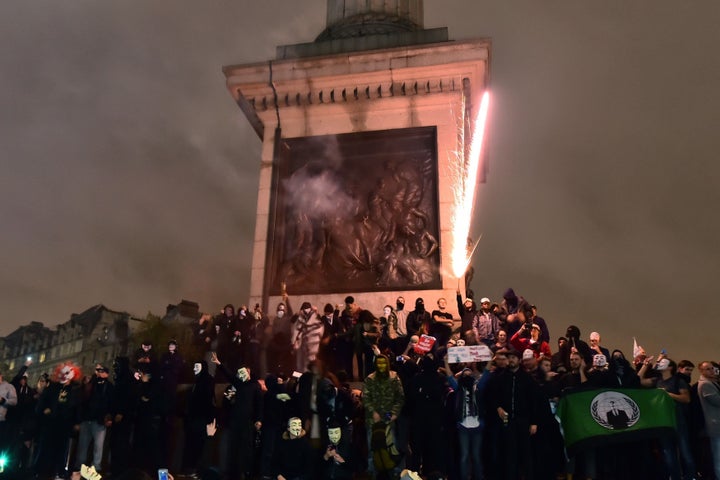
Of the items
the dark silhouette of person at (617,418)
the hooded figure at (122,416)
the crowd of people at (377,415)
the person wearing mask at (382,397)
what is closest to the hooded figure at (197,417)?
the crowd of people at (377,415)

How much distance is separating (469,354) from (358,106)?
9.57m

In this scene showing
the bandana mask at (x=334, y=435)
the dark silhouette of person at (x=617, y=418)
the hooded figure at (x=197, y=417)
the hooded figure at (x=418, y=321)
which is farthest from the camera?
the hooded figure at (x=418, y=321)

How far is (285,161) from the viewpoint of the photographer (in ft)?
57.8

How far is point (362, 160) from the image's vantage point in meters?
17.1

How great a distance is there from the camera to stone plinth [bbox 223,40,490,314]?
16.4m

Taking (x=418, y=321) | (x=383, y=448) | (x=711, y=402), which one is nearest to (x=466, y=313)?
(x=418, y=321)

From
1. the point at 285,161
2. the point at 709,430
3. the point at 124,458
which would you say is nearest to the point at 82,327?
the point at 285,161

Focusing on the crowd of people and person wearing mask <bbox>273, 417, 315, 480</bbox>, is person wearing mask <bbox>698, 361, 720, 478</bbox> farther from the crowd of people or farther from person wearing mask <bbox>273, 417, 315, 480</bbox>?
person wearing mask <bbox>273, 417, 315, 480</bbox>

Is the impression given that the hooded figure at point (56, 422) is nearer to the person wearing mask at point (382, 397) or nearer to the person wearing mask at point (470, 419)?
the person wearing mask at point (382, 397)

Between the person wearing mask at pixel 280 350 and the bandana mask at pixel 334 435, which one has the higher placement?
the person wearing mask at pixel 280 350

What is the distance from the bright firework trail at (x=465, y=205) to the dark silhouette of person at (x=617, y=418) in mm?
6545

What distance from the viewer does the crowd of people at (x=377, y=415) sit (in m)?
9.11

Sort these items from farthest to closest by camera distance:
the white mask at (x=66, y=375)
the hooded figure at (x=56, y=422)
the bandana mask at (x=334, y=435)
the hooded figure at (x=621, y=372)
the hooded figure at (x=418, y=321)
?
the hooded figure at (x=418, y=321)
the white mask at (x=66, y=375)
the hooded figure at (x=56, y=422)
the hooded figure at (x=621, y=372)
the bandana mask at (x=334, y=435)

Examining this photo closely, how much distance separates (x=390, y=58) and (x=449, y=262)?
18.7 ft
